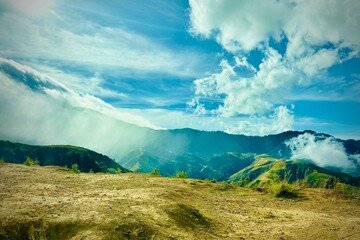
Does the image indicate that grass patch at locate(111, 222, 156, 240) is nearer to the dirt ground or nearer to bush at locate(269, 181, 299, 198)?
the dirt ground

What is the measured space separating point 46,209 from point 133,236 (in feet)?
17.2

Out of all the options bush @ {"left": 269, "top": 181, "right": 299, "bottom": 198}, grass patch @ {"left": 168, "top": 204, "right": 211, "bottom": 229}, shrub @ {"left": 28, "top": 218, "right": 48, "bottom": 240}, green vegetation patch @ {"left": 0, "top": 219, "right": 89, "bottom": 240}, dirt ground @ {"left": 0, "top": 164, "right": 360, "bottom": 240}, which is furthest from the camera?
bush @ {"left": 269, "top": 181, "right": 299, "bottom": 198}

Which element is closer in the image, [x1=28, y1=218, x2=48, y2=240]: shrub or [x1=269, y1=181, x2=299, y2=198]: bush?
[x1=28, y1=218, x2=48, y2=240]: shrub

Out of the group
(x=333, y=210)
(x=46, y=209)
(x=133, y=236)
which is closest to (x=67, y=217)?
(x=46, y=209)

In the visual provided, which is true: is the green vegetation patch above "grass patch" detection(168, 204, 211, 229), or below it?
below

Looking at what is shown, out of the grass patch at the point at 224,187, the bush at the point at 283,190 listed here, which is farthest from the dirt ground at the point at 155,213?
the grass patch at the point at 224,187

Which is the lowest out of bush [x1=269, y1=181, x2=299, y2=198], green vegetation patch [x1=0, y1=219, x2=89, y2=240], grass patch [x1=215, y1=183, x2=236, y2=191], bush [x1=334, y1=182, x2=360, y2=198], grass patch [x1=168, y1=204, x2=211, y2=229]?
green vegetation patch [x1=0, y1=219, x2=89, y2=240]

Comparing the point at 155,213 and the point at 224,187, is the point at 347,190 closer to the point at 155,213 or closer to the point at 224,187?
the point at 224,187

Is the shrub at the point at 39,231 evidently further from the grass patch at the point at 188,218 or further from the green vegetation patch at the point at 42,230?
the grass patch at the point at 188,218

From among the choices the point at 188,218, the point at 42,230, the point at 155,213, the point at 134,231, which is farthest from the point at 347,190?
the point at 42,230

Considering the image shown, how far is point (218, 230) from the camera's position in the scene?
A: 15.6 meters

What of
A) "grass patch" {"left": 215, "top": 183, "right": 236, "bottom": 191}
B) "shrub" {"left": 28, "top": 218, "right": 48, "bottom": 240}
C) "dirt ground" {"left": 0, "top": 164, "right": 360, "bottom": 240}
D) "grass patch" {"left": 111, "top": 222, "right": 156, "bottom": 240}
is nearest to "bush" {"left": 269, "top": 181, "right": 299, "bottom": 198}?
"dirt ground" {"left": 0, "top": 164, "right": 360, "bottom": 240}

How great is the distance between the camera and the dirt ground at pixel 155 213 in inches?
513

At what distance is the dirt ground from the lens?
513 inches
